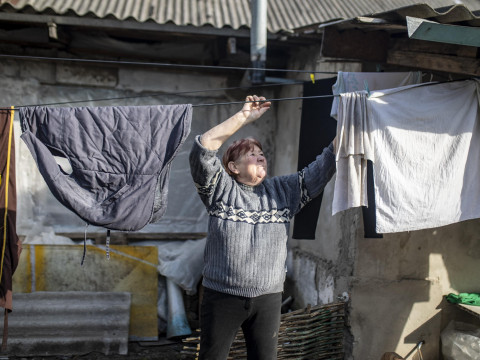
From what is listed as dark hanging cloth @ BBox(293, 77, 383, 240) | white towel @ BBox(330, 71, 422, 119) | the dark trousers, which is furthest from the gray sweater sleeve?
white towel @ BBox(330, 71, 422, 119)

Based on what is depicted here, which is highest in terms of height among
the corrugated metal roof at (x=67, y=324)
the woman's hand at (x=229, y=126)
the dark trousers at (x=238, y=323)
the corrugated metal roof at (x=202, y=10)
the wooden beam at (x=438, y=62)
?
the corrugated metal roof at (x=202, y=10)

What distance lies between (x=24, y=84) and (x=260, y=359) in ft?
15.2

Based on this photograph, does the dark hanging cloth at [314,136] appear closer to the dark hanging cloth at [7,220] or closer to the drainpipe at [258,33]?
the drainpipe at [258,33]

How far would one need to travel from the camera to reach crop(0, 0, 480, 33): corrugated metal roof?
219 inches

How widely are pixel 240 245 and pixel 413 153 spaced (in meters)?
1.49

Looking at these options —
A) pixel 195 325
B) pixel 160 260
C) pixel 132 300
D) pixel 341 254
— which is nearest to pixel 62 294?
pixel 132 300

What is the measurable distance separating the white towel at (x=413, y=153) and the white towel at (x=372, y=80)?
36cm

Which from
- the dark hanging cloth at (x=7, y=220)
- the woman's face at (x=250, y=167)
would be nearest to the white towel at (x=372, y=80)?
the woman's face at (x=250, y=167)

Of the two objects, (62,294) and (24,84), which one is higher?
(24,84)

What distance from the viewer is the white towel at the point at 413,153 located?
3529 millimetres

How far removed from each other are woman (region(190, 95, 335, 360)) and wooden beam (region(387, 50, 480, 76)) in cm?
151

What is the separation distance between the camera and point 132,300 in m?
5.97

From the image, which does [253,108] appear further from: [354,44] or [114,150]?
[354,44]

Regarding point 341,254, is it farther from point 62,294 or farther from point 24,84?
point 24,84
